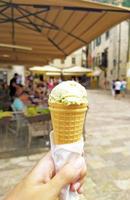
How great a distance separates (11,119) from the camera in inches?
213

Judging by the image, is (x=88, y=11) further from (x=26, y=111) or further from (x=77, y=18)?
(x=26, y=111)

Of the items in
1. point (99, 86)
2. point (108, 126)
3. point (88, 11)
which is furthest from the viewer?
point (99, 86)

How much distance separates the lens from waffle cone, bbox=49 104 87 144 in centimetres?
139

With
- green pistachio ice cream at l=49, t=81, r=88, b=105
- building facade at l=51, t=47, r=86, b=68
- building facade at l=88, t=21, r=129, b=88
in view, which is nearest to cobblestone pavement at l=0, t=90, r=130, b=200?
green pistachio ice cream at l=49, t=81, r=88, b=105

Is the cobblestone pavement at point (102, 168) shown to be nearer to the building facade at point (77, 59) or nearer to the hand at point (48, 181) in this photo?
the hand at point (48, 181)

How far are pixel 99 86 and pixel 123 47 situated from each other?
12.0 meters

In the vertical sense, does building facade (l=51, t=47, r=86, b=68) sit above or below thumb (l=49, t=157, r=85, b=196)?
above

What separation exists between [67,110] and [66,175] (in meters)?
0.32

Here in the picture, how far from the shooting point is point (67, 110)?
1.38m

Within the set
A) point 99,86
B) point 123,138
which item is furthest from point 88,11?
point 99,86

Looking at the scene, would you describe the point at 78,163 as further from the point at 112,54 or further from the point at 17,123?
the point at 112,54

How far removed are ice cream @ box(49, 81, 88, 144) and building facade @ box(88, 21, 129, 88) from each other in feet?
95.8

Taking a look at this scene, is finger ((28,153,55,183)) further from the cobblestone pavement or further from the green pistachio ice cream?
the cobblestone pavement

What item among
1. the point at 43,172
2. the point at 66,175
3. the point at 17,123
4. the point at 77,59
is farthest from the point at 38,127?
the point at 77,59
